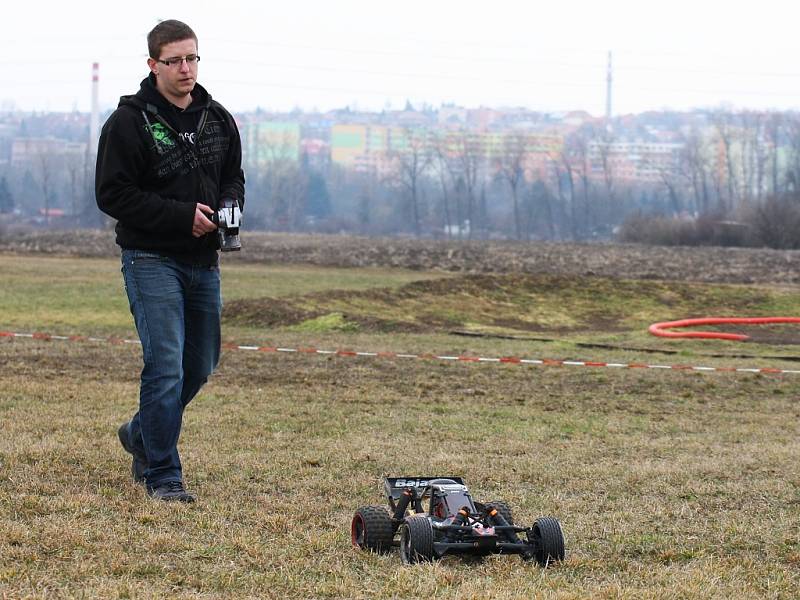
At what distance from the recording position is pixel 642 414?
10820mm

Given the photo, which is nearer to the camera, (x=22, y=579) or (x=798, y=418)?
(x=22, y=579)

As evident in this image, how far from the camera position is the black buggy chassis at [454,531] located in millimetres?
5023

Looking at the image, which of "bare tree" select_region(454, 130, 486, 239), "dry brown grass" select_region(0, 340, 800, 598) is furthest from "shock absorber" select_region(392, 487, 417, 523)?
"bare tree" select_region(454, 130, 486, 239)

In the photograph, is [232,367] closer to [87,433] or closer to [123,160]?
[87,433]

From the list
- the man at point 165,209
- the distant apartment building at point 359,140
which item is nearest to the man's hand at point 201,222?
the man at point 165,209

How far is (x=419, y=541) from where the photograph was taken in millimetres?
5016

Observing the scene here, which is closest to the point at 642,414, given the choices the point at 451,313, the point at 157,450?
the point at 157,450

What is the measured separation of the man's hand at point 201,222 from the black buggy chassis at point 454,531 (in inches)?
69.7

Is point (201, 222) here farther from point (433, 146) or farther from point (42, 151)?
point (42, 151)

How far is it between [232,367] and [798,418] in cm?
586

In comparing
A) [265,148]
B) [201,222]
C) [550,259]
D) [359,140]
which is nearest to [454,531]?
[201,222]

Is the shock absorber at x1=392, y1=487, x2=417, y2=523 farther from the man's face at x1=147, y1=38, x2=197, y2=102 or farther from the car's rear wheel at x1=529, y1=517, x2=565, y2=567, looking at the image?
the man's face at x1=147, y1=38, x2=197, y2=102

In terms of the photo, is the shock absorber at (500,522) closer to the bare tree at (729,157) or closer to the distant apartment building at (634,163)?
the bare tree at (729,157)

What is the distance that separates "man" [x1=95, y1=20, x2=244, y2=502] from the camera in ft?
20.4
